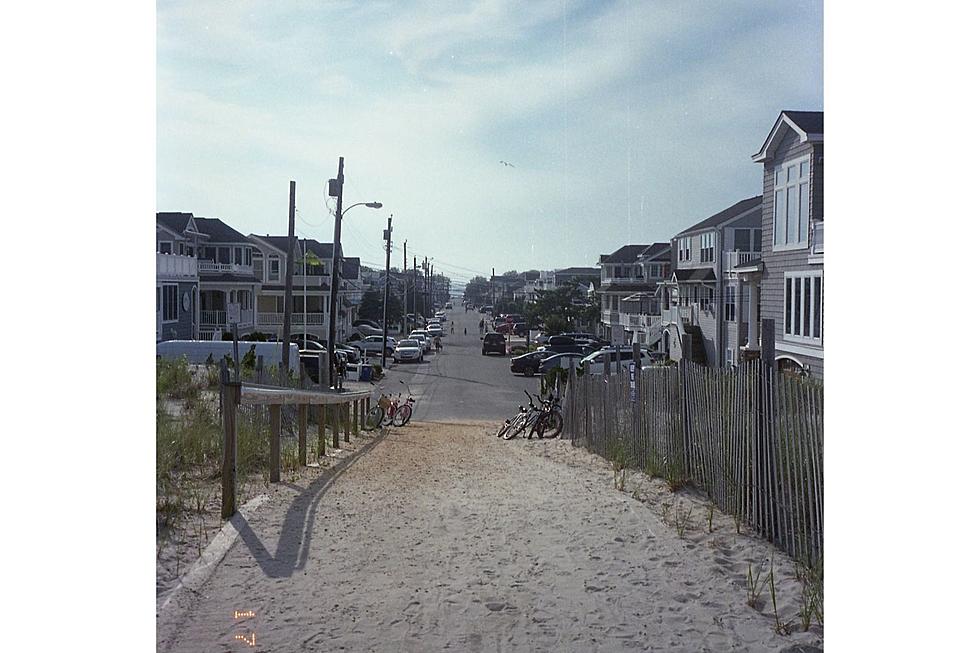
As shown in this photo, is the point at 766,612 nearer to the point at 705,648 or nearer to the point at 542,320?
the point at 705,648

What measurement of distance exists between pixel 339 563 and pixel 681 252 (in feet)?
105

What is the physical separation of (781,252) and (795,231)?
2.88 ft

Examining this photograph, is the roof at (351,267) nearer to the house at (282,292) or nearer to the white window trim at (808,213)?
the house at (282,292)

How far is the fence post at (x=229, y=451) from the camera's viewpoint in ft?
19.4

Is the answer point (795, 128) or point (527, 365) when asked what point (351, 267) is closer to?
point (527, 365)

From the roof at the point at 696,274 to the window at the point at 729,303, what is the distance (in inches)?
153

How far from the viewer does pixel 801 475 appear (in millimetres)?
4953

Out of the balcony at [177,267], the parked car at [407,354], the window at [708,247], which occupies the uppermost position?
the window at [708,247]

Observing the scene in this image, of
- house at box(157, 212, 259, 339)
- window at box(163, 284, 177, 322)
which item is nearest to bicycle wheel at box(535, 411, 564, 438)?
window at box(163, 284, 177, 322)

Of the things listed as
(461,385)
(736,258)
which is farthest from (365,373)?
(736,258)

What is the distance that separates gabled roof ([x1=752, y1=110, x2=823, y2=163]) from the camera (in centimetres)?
1348

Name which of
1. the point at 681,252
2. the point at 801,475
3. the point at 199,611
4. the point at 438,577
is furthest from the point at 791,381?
the point at 681,252

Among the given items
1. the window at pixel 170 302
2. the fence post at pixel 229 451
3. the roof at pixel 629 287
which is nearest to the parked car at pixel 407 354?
the window at pixel 170 302

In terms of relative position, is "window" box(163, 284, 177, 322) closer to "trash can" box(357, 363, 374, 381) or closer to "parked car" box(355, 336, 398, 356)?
"trash can" box(357, 363, 374, 381)
